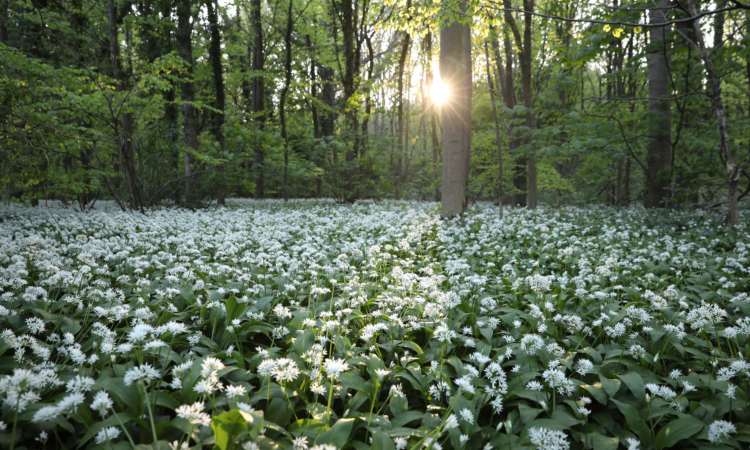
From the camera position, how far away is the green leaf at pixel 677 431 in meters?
1.82

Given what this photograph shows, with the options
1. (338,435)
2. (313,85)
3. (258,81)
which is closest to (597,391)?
(338,435)

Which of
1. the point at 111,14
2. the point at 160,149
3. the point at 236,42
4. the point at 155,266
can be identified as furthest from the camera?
the point at 236,42

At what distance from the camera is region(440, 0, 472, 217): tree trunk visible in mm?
9320

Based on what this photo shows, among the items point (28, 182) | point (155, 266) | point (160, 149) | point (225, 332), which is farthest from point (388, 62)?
point (225, 332)

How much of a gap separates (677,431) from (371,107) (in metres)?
20.9

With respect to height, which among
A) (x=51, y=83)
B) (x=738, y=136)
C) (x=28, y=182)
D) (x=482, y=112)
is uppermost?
(x=482, y=112)

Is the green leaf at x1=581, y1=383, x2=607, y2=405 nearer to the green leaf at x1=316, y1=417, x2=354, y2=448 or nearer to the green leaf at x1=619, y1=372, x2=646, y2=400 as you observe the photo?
the green leaf at x1=619, y1=372, x2=646, y2=400

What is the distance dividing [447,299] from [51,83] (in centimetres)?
1035

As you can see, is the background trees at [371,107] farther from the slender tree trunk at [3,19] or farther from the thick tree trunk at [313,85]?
the thick tree trunk at [313,85]

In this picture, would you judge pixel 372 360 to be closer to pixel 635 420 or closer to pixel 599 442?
pixel 599 442

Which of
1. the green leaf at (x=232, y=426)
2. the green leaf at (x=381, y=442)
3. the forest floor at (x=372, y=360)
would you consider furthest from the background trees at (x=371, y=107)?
the green leaf at (x=232, y=426)

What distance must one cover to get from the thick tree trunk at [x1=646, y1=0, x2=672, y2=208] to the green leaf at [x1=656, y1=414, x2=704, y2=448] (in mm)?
8418

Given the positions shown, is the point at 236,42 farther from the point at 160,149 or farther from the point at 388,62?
the point at 160,149

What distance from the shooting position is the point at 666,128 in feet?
31.6
